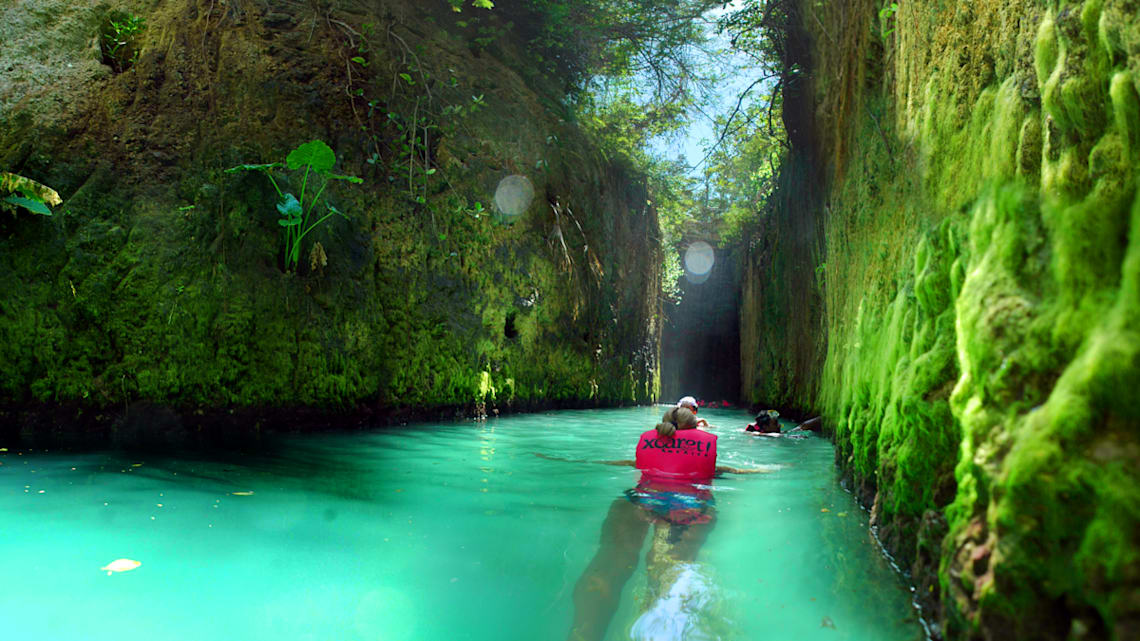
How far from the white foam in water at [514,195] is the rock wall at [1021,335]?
9108 millimetres

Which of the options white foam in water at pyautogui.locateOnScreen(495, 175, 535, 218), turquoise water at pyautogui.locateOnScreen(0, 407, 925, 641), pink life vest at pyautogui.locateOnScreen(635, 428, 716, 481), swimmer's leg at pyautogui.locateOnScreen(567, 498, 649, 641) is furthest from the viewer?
white foam in water at pyautogui.locateOnScreen(495, 175, 535, 218)

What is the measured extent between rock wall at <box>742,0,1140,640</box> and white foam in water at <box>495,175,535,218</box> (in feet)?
29.9

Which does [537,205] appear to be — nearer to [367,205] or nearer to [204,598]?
[367,205]

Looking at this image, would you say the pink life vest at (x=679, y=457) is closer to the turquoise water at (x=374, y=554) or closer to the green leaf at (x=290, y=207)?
the turquoise water at (x=374, y=554)

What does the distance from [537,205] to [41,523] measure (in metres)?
10.9

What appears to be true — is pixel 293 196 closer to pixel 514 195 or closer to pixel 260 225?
pixel 260 225

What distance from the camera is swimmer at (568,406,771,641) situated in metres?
3.23

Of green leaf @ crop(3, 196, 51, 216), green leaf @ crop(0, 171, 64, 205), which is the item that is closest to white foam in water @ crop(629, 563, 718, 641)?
green leaf @ crop(3, 196, 51, 216)

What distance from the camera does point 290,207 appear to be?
784cm

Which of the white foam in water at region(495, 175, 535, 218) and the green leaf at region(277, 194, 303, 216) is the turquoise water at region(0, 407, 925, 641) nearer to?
the green leaf at region(277, 194, 303, 216)

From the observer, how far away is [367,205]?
9859 millimetres

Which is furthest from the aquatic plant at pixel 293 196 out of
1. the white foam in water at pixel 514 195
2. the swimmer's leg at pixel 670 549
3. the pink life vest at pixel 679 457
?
the swimmer's leg at pixel 670 549

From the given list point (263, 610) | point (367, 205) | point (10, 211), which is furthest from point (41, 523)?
point (367, 205)

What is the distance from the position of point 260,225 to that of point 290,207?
79 centimetres
